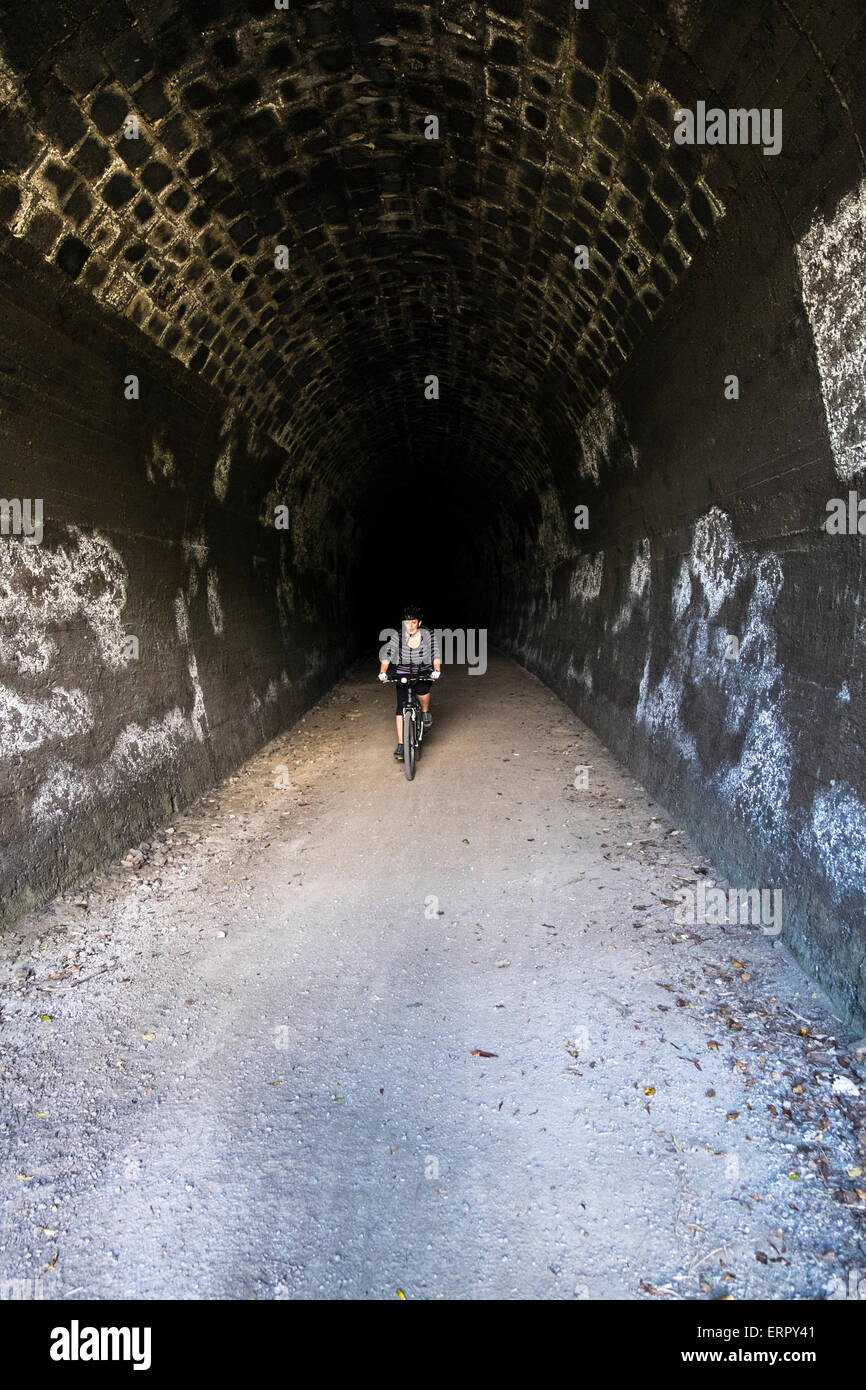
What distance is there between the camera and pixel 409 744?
8297 millimetres

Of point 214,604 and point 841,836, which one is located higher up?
point 214,604

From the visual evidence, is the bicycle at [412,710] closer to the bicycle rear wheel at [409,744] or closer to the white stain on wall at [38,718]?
the bicycle rear wheel at [409,744]

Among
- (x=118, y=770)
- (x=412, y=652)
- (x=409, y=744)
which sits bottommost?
(x=409, y=744)

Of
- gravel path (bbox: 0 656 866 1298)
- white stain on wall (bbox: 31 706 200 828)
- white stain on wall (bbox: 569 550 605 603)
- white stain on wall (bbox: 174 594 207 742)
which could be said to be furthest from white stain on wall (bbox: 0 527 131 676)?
white stain on wall (bbox: 569 550 605 603)

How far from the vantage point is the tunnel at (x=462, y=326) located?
12.9 ft

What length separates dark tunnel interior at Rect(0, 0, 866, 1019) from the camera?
3922mm

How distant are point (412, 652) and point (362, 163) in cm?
457

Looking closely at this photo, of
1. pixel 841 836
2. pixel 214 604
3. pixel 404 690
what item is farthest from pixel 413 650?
pixel 841 836

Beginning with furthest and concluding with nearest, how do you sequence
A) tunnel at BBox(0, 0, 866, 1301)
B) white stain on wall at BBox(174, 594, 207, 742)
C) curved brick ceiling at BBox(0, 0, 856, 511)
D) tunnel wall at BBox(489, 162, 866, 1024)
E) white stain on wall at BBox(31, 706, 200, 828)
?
white stain on wall at BBox(174, 594, 207, 742)
white stain on wall at BBox(31, 706, 200, 828)
curved brick ceiling at BBox(0, 0, 856, 511)
tunnel at BBox(0, 0, 866, 1301)
tunnel wall at BBox(489, 162, 866, 1024)

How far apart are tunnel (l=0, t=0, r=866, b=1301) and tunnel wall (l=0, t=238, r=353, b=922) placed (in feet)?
0.11

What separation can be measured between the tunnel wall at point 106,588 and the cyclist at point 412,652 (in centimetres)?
190

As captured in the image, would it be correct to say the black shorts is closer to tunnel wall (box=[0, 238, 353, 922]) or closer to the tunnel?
the tunnel

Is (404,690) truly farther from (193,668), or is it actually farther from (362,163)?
(362,163)

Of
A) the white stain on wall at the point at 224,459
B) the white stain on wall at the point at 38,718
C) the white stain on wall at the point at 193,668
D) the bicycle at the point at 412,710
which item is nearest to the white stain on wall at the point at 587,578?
the bicycle at the point at 412,710
